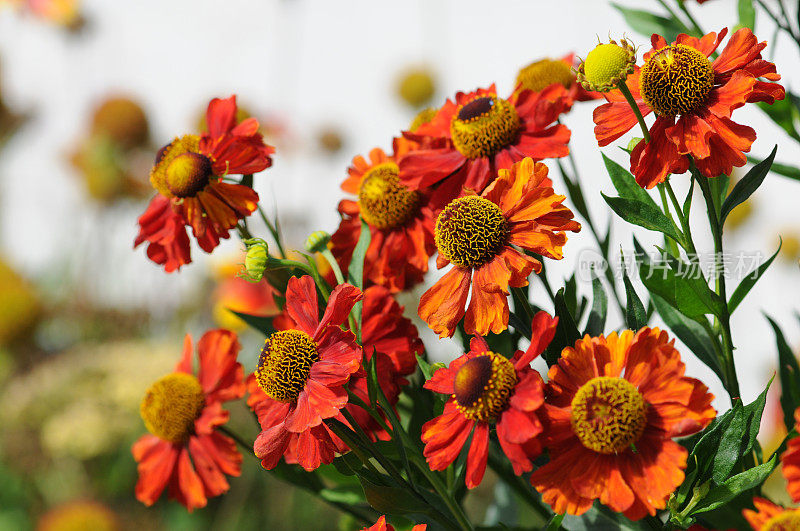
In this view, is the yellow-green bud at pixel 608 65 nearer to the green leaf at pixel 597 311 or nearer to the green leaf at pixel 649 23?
the green leaf at pixel 597 311

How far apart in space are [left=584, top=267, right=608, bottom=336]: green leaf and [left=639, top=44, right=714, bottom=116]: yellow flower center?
0.31 ft

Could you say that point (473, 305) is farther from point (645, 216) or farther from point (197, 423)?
point (197, 423)

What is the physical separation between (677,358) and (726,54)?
0.56 feet

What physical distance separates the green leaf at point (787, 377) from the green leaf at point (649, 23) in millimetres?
220

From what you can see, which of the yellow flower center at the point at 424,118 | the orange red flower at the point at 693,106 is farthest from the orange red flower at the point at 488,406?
the yellow flower center at the point at 424,118

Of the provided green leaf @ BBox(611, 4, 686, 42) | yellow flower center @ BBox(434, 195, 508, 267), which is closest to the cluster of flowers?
yellow flower center @ BBox(434, 195, 508, 267)

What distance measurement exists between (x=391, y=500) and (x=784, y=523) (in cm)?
17

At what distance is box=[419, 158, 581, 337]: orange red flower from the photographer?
1.14 feet

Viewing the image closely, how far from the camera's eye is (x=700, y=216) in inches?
46.4

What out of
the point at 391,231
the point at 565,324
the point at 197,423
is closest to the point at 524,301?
the point at 565,324

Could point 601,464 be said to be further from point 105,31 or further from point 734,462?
point 105,31

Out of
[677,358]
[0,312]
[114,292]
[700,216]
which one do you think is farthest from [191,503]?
[114,292]

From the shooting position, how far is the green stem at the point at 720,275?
361 mm

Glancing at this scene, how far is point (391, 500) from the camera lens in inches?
13.8
